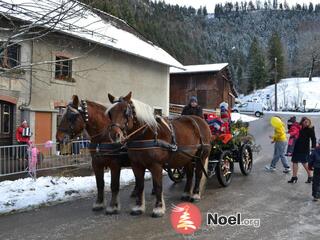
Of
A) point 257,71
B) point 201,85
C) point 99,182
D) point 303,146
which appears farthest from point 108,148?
point 257,71

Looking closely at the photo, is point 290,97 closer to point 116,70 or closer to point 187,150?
point 116,70

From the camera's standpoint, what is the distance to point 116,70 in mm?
22250

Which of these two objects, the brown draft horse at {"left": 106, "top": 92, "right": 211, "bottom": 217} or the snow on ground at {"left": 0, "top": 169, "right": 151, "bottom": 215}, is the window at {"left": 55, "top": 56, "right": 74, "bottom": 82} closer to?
the snow on ground at {"left": 0, "top": 169, "right": 151, "bottom": 215}

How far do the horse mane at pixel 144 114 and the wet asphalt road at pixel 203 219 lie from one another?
4.98ft

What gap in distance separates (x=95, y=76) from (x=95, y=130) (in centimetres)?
1396

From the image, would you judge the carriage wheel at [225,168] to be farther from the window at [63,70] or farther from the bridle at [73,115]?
the window at [63,70]

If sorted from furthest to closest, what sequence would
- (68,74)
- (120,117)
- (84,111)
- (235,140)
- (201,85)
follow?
(201,85) < (68,74) < (235,140) < (84,111) < (120,117)

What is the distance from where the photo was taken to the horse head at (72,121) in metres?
6.78

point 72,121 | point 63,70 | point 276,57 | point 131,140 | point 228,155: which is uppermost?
point 276,57

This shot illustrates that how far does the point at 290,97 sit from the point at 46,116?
65104 mm

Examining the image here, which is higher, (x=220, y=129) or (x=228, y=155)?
(x=220, y=129)

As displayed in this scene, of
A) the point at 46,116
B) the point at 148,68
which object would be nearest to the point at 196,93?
the point at 148,68

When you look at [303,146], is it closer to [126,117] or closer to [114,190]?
[114,190]

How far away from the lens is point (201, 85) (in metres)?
45.1
